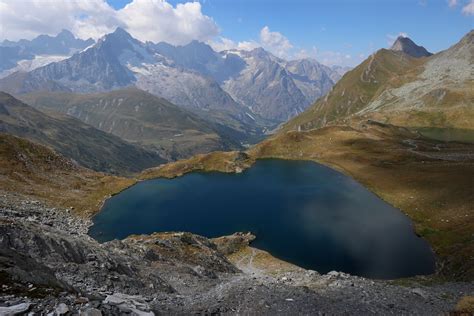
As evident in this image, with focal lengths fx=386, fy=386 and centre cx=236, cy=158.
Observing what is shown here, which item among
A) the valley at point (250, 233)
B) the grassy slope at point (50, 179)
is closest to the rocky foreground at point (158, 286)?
the valley at point (250, 233)

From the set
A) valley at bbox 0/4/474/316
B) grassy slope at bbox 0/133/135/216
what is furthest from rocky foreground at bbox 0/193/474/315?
grassy slope at bbox 0/133/135/216

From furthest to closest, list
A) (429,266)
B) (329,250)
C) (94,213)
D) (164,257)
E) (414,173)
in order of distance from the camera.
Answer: (414,173) < (94,213) < (329,250) < (429,266) < (164,257)

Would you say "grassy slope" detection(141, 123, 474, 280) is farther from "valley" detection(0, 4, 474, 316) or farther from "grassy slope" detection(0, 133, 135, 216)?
"grassy slope" detection(0, 133, 135, 216)

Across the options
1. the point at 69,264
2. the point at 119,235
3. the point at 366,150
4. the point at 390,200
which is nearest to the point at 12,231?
the point at 69,264

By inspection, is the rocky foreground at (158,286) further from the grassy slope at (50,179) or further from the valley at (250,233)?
the grassy slope at (50,179)

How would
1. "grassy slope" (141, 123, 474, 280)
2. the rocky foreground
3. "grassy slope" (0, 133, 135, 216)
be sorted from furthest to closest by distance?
1. "grassy slope" (0, 133, 135, 216)
2. "grassy slope" (141, 123, 474, 280)
3. the rocky foreground

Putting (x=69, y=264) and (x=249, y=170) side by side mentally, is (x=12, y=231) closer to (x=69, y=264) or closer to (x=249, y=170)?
(x=69, y=264)

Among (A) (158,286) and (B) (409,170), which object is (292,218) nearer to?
(B) (409,170)
